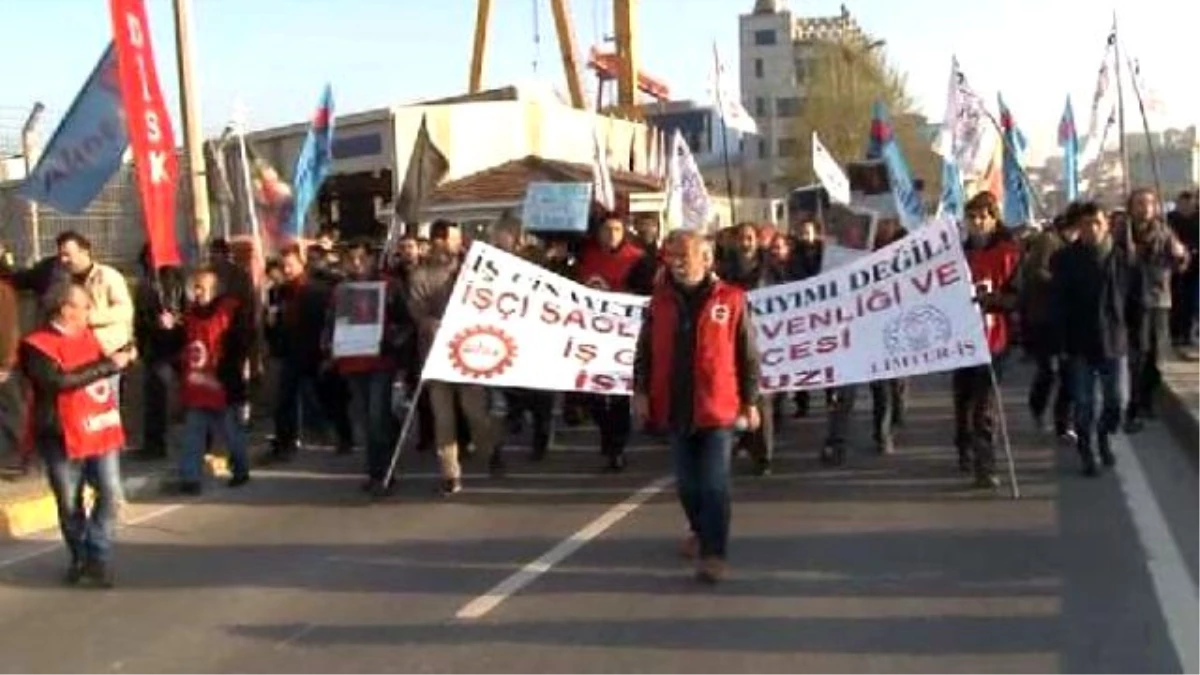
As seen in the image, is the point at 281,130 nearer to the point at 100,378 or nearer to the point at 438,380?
the point at 438,380

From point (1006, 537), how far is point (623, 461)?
12.4 feet

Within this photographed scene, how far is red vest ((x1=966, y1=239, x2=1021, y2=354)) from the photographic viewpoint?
34.5 ft

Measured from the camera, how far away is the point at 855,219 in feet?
51.1

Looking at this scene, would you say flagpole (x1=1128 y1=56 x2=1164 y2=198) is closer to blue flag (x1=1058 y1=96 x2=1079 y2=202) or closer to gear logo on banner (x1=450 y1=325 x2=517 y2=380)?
blue flag (x1=1058 y1=96 x2=1079 y2=202)

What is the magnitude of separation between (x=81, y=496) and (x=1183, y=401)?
8271 mm

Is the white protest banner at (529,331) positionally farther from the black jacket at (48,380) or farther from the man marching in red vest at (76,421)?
the black jacket at (48,380)

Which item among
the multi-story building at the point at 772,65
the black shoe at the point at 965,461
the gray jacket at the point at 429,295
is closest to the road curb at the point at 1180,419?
the black shoe at the point at 965,461

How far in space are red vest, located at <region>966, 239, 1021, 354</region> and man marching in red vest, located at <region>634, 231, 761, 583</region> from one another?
3151 mm

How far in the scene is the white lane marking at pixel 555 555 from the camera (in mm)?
7473

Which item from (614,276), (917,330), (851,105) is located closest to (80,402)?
(614,276)

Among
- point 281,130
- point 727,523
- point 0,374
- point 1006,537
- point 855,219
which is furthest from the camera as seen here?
point 281,130

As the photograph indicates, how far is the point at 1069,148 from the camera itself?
24531 millimetres

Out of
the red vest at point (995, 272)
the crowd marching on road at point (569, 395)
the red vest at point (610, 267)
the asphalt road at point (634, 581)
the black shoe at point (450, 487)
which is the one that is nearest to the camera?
the asphalt road at point (634, 581)

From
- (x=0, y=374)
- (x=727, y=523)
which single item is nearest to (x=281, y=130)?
(x=0, y=374)
